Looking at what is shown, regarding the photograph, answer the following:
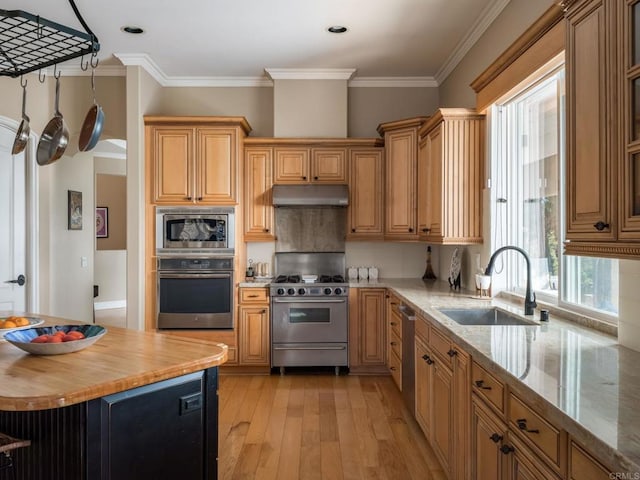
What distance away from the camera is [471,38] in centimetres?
375

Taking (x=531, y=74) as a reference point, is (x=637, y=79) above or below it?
below

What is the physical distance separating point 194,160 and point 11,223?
171 centimetres

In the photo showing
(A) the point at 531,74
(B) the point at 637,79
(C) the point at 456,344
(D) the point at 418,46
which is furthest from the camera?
(D) the point at 418,46

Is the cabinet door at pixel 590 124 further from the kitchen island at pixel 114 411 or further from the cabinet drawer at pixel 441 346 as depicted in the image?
the kitchen island at pixel 114 411

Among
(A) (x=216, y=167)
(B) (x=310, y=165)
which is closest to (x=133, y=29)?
(A) (x=216, y=167)

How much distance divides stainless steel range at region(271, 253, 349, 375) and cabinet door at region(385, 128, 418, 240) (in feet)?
2.54

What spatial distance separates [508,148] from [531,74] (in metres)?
0.80

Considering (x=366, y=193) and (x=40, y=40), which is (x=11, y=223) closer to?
(x=40, y=40)

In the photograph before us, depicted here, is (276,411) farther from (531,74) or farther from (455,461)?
(531,74)

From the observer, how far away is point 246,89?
16.2ft

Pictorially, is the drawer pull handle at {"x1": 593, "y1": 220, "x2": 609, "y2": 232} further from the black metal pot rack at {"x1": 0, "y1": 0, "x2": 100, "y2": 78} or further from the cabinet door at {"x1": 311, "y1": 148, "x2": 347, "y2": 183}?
the cabinet door at {"x1": 311, "y1": 148, "x2": 347, "y2": 183}

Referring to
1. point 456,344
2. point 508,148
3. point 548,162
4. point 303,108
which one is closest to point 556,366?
point 456,344

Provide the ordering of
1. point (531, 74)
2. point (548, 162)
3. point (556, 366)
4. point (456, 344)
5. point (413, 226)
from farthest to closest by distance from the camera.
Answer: point (413, 226) < point (548, 162) < point (531, 74) < point (456, 344) < point (556, 366)

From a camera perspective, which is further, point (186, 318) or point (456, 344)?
point (186, 318)
